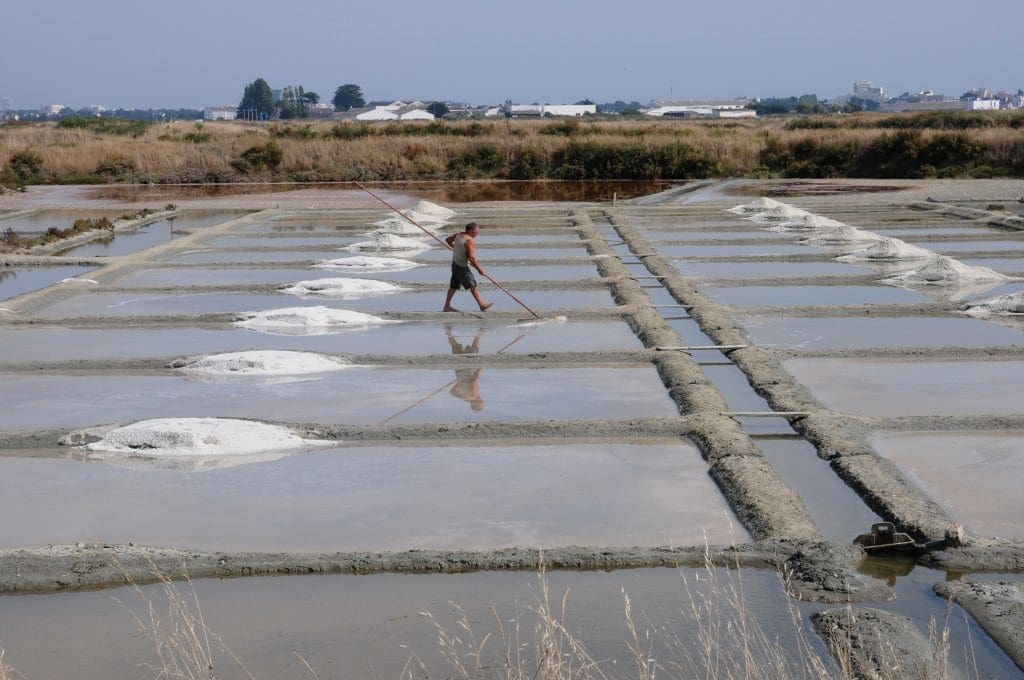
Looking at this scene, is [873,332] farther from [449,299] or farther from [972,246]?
[972,246]

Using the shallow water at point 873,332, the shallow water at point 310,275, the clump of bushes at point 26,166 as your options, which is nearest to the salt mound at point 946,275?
the shallow water at point 873,332

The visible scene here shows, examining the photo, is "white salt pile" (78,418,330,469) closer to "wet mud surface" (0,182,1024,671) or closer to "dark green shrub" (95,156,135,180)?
"wet mud surface" (0,182,1024,671)

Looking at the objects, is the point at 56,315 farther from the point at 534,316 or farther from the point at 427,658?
the point at 427,658

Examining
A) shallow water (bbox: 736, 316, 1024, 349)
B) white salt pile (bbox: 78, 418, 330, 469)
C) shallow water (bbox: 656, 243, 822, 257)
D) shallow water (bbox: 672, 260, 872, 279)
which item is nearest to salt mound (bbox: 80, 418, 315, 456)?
white salt pile (bbox: 78, 418, 330, 469)

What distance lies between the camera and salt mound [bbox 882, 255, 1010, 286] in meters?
10.6

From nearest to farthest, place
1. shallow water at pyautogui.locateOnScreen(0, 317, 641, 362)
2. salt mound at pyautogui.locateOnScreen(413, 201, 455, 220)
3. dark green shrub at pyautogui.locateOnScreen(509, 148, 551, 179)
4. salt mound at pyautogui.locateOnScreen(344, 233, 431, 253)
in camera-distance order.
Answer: shallow water at pyautogui.locateOnScreen(0, 317, 641, 362), salt mound at pyautogui.locateOnScreen(344, 233, 431, 253), salt mound at pyautogui.locateOnScreen(413, 201, 455, 220), dark green shrub at pyautogui.locateOnScreen(509, 148, 551, 179)

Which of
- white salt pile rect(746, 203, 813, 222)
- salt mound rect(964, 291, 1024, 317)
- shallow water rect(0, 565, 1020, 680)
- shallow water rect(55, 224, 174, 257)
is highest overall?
white salt pile rect(746, 203, 813, 222)

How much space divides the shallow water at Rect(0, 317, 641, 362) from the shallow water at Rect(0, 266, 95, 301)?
2383mm

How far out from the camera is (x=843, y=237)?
45.9 feet

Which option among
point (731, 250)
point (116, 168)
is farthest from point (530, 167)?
point (731, 250)

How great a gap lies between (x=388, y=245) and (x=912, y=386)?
7.79 metres

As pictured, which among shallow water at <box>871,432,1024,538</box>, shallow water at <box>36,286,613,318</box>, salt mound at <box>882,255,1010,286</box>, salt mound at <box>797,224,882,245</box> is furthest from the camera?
salt mound at <box>797,224,882,245</box>

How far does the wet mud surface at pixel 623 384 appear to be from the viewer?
4461 mm

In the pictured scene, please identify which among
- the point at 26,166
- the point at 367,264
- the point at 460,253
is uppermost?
the point at 26,166
